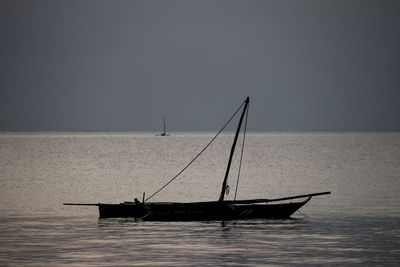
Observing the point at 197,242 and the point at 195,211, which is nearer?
the point at 197,242

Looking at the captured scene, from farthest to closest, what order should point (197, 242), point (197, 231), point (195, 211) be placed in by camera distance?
point (195, 211) < point (197, 231) < point (197, 242)

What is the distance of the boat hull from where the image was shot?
154 feet

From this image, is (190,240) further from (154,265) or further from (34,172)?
(34,172)

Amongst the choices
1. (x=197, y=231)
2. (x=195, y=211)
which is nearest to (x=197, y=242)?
(x=197, y=231)

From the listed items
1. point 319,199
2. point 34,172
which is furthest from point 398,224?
point 34,172

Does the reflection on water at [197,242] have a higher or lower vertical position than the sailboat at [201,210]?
lower

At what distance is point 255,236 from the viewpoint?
40.8 m

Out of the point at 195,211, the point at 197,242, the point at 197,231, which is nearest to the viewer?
the point at 197,242

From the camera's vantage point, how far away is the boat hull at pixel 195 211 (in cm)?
4691

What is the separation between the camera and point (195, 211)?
47.2 meters

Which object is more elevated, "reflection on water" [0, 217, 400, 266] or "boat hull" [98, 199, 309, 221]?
"boat hull" [98, 199, 309, 221]

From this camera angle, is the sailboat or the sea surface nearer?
the sea surface

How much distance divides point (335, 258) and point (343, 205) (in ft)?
75.3

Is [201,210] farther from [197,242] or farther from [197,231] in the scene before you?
[197,242]
